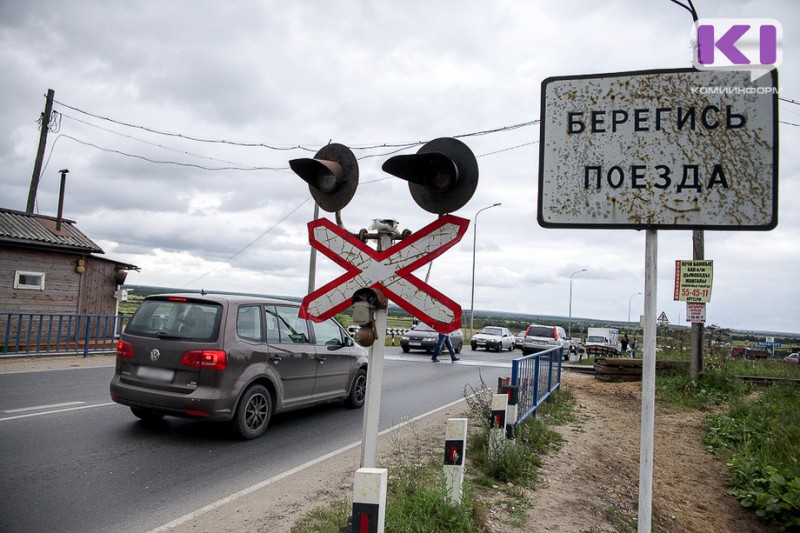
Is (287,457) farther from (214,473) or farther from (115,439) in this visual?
(115,439)

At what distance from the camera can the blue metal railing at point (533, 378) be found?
6848mm

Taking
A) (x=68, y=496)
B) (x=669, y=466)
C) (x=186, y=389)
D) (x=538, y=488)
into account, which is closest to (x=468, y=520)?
(x=538, y=488)

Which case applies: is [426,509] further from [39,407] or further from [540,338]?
[540,338]

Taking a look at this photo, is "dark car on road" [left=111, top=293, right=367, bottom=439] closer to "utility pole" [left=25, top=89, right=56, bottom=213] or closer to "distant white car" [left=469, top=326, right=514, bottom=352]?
"utility pole" [left=25, top=89, right=56, bottom=213]

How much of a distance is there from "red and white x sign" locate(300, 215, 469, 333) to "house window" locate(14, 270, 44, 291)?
1672 centimetres

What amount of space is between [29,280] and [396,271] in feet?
57.5

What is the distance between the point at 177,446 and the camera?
6.16 m

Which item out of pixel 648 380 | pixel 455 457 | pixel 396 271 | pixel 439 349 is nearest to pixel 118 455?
pixel 455 457

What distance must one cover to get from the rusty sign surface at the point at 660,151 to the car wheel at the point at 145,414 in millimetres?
6141

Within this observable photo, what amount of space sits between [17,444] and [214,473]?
2.27m

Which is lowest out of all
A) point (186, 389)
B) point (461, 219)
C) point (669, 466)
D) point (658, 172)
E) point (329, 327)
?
point (669, 466)

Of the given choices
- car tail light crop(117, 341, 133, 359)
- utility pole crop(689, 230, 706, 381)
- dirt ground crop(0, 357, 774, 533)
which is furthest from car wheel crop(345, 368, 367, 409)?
utility pole crop(689, 230, 706, 381)

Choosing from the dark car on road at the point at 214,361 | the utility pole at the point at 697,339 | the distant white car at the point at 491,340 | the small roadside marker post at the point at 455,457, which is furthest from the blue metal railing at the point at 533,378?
the distant white car at the point at 491,340

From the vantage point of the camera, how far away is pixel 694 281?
12375 millimetres
